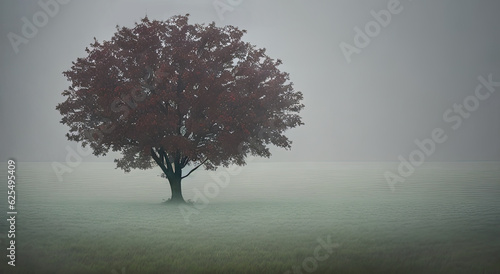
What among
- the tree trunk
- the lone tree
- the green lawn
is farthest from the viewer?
the tree trunk

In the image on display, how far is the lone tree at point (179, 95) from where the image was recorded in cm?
3200

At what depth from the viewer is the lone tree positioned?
32.0 metres

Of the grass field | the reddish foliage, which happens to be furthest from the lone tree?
the grass field

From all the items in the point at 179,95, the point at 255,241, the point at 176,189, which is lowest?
the point at 255,241

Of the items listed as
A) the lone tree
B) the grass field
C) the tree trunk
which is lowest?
the grass field

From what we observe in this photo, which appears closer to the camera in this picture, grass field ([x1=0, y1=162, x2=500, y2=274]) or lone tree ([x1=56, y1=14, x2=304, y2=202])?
grass field ([x1=0, y1=162, x2=500, y2=274])

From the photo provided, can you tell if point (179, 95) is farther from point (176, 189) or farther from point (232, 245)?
point (232, 245)

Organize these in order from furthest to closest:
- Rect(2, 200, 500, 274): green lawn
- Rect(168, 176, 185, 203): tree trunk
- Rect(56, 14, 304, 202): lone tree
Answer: Rect(168, 176, 185, 203): tree trunk < Rect(56, 14, 304, 202): lone tree < Rect(2, 200, 500, 274): green lawn

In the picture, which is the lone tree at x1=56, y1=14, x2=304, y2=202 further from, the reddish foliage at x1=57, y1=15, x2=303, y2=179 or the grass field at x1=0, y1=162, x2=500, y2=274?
the grass field at x1=0, y1=162, x2=500, y2=274

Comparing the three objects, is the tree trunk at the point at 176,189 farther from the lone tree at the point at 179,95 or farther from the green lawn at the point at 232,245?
the green lawn at the point at 232,245

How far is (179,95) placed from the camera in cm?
3403

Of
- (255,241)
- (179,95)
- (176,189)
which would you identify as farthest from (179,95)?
(255,241)

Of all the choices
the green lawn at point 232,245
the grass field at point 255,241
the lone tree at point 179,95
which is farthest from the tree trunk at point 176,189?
the green lawn at point 232,245

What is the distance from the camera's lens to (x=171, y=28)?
115ft
